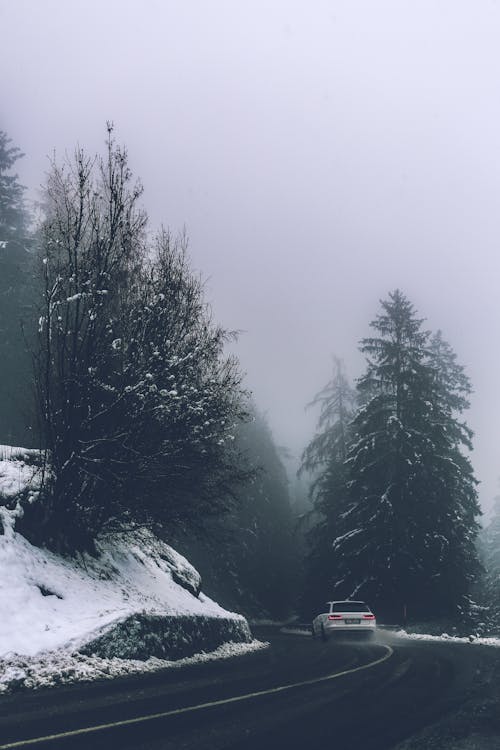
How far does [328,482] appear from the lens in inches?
1388

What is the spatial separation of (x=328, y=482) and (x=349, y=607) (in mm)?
14023

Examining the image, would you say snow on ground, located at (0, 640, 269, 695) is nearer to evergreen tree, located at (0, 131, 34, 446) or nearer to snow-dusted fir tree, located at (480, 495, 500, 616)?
evergreen tree, located at (0, 131, 34, 446)

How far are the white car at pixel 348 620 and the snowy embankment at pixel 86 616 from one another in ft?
12.9

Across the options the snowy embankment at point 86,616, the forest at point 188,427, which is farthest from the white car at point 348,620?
the forest at point 188,427

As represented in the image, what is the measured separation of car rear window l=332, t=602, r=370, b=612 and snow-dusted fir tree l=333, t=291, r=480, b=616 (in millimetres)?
5384

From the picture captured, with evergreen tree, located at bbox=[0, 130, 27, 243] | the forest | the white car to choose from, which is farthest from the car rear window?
evergreen tree, located at bbox=[0, 130, 27, 243]

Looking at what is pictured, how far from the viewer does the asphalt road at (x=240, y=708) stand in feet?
19.3

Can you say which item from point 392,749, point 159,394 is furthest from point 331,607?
point 392,749

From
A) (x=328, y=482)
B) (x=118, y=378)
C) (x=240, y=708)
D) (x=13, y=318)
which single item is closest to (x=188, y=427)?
(x=118, y=378)

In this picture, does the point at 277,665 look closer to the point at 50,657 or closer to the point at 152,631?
the point at 152,631

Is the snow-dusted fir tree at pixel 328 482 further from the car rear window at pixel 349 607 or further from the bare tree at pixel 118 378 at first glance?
the bare tree at pixel 118 378

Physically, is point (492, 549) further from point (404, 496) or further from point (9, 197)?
point (9, 197)

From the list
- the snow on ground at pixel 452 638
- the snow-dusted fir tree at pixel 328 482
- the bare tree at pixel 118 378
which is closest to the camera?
the bare tree at pixel 118 378

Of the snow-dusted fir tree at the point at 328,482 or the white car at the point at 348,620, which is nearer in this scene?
the white car at the point at 348,620
